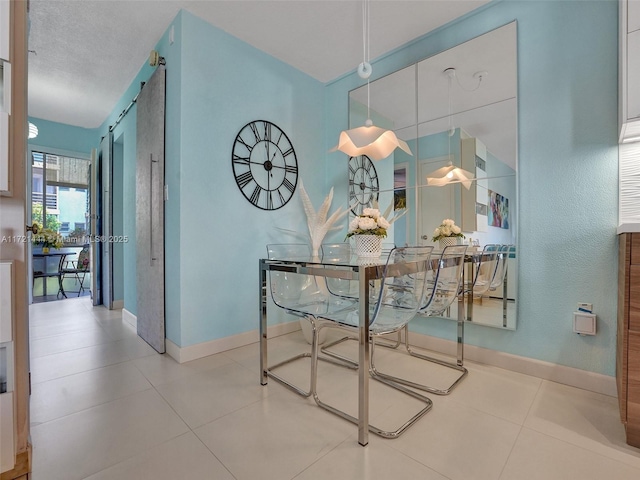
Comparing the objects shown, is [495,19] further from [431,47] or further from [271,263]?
[271,263]

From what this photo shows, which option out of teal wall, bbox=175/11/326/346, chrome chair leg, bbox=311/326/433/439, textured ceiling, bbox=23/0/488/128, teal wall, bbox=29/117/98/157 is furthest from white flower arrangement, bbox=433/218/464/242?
teal wall, bbox=29/117/98/157

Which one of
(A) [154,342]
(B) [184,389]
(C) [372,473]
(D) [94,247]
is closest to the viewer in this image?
(C) [372,473]

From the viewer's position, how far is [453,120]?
229cm

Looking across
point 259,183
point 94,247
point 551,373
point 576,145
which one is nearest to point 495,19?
point 576,145

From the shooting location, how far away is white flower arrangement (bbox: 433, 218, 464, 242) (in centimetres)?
224

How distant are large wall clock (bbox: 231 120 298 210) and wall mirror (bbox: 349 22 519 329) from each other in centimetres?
91

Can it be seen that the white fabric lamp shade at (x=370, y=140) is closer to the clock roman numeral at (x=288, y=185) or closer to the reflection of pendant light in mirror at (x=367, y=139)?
the reflection of pendant light in mirror at (x=367, y=139)

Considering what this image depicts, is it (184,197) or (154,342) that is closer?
(184,197)

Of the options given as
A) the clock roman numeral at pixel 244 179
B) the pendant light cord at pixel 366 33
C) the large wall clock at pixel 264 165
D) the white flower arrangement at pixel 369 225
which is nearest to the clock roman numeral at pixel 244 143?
the large wall clock at pixel 264 165

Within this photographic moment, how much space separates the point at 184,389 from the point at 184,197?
131 centimetres

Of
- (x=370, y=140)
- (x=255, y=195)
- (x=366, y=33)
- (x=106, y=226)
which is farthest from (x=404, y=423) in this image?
(x=106, y=226)

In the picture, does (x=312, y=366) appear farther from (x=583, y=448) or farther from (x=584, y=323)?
(x=584, y=323)

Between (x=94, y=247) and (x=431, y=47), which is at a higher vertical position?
(x=431, y=47)

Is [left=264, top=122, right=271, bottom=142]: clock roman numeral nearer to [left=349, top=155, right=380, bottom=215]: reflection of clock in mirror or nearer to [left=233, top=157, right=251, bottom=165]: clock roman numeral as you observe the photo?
[left=233, top=157, right=251, bottom=165]: clock roman numeral
